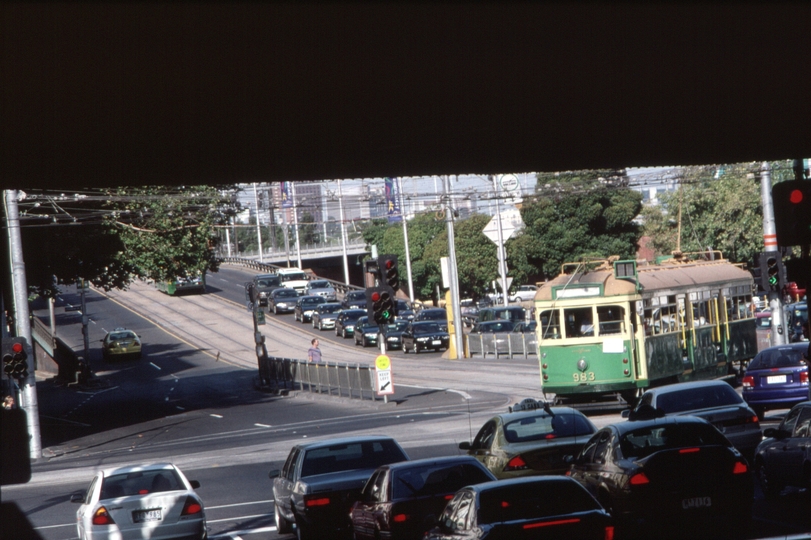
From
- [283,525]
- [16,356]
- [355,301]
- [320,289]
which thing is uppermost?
[16,356]

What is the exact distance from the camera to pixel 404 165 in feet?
36.9

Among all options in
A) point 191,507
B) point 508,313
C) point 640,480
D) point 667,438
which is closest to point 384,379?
point 191,507

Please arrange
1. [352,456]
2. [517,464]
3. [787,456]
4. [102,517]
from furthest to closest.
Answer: [352,456] < [102,517] < [517,464] < [787,456]

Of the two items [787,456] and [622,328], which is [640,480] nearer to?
[787,456]

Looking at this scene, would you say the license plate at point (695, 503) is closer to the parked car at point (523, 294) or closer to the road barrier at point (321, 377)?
the road barrier at point (321, 377)

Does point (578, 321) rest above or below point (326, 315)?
above

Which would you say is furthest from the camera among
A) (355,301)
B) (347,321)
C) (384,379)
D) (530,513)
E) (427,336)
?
(355,301)

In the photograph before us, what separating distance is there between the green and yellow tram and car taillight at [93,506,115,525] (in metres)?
14.2

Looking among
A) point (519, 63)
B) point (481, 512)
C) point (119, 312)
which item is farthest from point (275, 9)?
point (119, 312)

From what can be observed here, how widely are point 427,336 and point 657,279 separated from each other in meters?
27.3

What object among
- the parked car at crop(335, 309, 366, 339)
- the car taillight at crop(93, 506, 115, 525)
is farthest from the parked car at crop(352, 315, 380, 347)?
the car taillight at crop(93, 506, 115, 525)

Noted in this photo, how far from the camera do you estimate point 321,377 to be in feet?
136

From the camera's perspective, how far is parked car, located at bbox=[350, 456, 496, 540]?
11859mm

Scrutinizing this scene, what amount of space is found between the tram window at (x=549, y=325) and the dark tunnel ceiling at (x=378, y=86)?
51.7 ft
